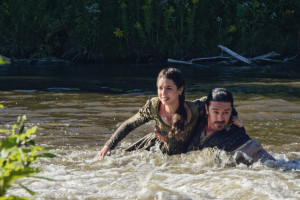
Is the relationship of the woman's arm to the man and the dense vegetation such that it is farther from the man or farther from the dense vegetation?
the dense vegetation

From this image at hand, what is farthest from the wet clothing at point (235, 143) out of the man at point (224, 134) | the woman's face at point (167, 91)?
the woman's face at point (167, 91)

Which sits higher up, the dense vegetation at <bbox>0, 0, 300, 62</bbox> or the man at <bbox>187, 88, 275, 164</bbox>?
the dense vegetation at <bbox>0, 0, 300, 62</bbox>

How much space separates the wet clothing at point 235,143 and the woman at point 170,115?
158 millimetres

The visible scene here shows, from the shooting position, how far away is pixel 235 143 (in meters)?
4.92

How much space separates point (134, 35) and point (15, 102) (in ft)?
20.9

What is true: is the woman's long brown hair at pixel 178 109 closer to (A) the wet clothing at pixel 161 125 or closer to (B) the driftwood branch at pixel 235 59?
(A) the wet clothing at pixel 161 125

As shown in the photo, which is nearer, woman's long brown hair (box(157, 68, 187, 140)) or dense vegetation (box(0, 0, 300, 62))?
woman's long brown hair (box(157, 68, 187, 140))

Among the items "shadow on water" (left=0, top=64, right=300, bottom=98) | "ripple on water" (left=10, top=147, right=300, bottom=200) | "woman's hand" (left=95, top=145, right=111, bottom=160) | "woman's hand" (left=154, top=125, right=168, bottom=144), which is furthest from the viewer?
"shadow on water" (left=0, top=64, right=300, bottom=98)

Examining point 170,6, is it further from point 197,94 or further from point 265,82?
point 197,94

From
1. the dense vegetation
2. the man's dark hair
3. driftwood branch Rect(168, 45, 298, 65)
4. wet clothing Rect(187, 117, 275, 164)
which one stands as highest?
the dense vegetation

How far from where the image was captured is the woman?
4.84m

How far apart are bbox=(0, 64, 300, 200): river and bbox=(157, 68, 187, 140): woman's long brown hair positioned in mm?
327

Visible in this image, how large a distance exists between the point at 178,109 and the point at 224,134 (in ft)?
1.83

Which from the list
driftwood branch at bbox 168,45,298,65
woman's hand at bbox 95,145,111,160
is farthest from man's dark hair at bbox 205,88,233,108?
driftwood branch at bbox 168,45,298,65
